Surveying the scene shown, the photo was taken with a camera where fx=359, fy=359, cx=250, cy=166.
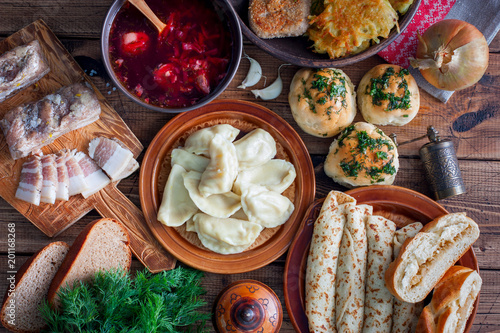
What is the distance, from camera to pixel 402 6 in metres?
2.49

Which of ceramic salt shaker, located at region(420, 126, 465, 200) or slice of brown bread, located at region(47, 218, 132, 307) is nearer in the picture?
slice of brown bread, located at region(47, 218, 132, 307)

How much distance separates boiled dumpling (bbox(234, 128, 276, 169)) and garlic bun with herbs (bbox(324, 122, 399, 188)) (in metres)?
0.51

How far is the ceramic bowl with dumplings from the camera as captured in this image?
278 cm

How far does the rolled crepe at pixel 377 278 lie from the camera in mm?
2678

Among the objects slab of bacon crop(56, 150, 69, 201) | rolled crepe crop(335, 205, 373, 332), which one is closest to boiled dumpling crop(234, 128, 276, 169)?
rolled crepe crop(335, 205, 373, 332)

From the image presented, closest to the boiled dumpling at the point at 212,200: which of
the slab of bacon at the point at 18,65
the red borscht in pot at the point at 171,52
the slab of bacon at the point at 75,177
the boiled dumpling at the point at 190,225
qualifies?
the boiled dumpling at the point at 190,225

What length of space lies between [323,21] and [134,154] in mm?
1750

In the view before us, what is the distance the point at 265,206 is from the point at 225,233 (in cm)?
37

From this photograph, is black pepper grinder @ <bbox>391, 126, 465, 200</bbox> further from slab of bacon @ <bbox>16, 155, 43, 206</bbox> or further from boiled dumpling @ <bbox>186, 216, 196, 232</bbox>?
slab of bacon @ <bbox>16, 155, 43, 206</bbox>

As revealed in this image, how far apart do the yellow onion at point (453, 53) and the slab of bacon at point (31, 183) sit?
2.93 meters

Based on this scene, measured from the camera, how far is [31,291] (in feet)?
8.63

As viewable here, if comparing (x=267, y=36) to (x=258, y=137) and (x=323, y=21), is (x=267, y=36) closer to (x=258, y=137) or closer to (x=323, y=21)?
(x=323, y=21)

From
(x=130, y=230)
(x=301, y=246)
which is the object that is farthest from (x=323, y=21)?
(x=130, y=230)

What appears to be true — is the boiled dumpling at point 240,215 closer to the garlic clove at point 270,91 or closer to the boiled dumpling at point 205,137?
the boiled dumpling at point 205,137
